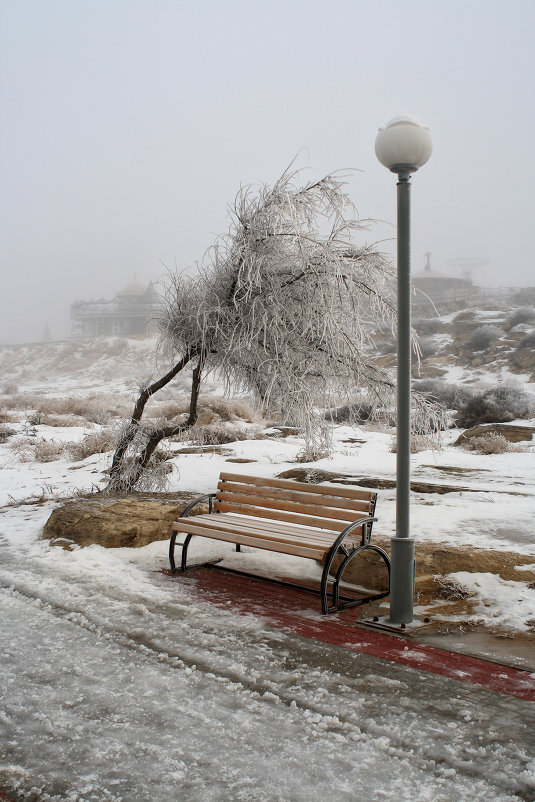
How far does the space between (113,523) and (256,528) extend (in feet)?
6.52

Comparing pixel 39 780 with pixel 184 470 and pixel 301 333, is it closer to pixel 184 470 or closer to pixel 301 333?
pixel 301 333

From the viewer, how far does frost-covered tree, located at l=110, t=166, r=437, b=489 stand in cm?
718

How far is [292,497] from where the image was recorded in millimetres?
5898

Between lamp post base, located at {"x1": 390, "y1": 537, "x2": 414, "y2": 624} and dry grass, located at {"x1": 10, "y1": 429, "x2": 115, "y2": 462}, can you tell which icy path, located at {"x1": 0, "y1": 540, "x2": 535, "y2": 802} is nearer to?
lamp post base, located at {"x1": 390, "y1": 537, "x2": 414, "y2": 624}

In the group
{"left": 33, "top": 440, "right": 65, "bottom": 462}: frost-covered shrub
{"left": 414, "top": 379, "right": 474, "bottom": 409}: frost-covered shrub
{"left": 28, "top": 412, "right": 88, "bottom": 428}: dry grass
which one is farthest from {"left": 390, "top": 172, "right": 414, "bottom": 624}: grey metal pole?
{"left": 28, "top": 412, "right": 88, "bottom": 428}: dry grass

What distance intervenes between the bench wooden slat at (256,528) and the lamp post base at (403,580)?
591mm

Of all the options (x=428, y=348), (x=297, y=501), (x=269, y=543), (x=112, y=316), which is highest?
(x=112, y=316)

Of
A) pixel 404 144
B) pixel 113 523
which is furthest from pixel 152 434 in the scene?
pixel 404 144

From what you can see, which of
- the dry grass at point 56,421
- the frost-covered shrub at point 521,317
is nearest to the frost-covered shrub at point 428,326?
the frost-covered shrub at point 521,317

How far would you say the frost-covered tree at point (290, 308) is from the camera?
23.6ft

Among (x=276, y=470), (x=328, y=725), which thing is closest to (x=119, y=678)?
(x=328, y=725)

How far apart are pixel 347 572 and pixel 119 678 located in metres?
2.65

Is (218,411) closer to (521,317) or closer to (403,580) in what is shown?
(403,580)

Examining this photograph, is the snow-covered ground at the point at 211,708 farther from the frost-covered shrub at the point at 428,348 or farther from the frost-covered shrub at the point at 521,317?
the frost-covered shrub at the point at 521,317
